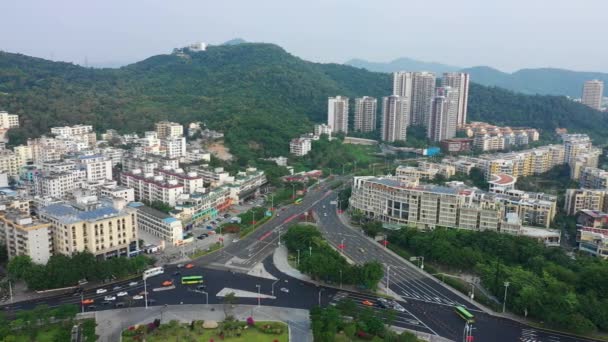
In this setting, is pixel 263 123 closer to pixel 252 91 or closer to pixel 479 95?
pixel 252 91

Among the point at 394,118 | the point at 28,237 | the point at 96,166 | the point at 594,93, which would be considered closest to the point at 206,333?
the point at 28,237

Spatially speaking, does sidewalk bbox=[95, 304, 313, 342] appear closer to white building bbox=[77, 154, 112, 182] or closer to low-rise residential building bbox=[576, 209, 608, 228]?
white building bbox=[77, 154, 112, 182]

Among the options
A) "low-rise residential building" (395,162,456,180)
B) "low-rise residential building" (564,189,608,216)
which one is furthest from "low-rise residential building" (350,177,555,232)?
"low-rise residential building" (395,162,456,180)

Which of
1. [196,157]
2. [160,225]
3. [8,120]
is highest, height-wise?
[8,120]

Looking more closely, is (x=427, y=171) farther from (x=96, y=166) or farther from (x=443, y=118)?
(x=96, y=166)

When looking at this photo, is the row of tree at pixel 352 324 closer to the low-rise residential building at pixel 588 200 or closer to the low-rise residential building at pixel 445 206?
the low-rise residential building at pixel 445 206

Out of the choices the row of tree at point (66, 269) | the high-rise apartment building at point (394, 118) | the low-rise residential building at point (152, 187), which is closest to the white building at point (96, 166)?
the low-rise residential building at point (152, 187)
